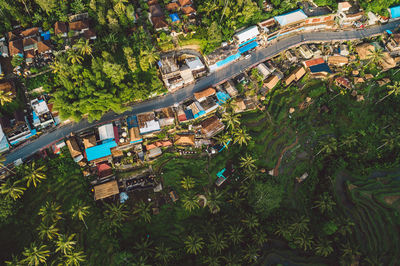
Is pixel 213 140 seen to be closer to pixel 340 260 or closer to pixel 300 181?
pixel 300 181

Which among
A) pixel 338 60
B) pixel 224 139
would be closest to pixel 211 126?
pixel 224 139

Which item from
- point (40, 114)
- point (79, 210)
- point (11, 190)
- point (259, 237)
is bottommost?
point (259, 237)

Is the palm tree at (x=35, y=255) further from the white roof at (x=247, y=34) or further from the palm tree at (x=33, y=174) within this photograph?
the white roof at (x=247, y=34)

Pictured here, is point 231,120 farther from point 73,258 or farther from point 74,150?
point 73,258

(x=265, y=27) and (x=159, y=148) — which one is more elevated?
(x=265, y=27)

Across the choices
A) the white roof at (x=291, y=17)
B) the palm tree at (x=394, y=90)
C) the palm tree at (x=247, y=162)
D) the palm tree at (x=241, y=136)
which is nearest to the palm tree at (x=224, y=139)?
the palm tree at (x=241, y=136)

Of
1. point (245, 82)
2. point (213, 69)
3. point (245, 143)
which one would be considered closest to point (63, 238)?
point (245, 143)

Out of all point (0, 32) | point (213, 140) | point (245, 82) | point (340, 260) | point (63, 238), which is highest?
point (0, 32)
